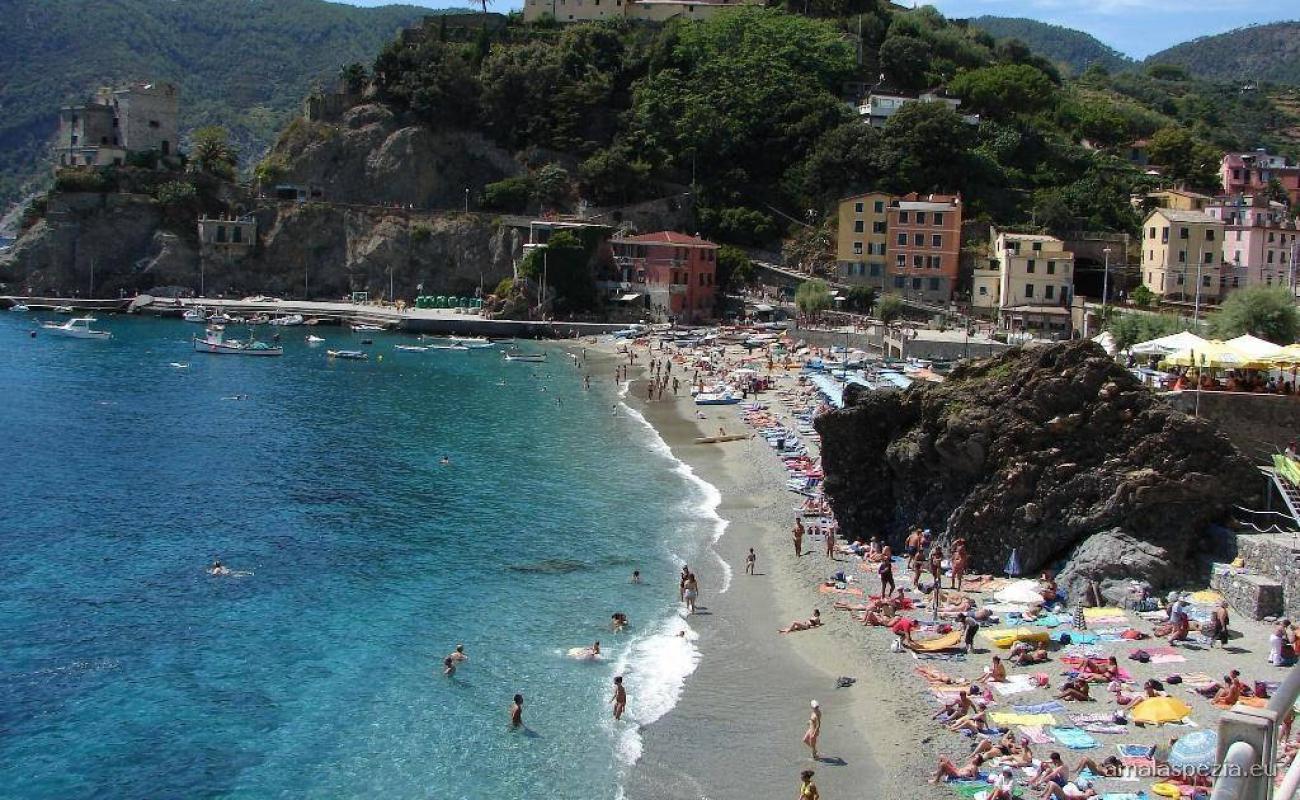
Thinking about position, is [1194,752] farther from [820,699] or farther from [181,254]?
[181,254]

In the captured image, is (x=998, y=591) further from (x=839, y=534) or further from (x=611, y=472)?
(x=611, y=472)

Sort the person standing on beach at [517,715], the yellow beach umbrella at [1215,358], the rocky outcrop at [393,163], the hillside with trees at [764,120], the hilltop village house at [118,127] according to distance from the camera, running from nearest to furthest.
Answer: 1. the person standing on beach at [517,715]
2. the yellow beach umbrella at [1215,358]
3. the hillside with trees at [764,120]
4. the rocky outcrop at [393,163]
5. the hilltop village house at [118,127]

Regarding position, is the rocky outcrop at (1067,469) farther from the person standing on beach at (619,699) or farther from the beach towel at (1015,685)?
the person standing on beach at (619,699)

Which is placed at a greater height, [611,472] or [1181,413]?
[1181,413]

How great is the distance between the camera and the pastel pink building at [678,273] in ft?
274

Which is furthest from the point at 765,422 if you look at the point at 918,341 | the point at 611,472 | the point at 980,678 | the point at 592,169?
the point at 592,169

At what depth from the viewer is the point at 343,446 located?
44906mm

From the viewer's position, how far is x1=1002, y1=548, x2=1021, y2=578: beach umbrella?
84.3 feet

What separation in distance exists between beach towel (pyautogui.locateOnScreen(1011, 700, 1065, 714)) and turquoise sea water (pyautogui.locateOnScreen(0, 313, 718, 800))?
6.08 m

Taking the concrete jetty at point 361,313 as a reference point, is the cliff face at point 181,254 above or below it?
above

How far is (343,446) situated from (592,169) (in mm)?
51109

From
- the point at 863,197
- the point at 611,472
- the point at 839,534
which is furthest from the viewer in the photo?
the point at 863,197

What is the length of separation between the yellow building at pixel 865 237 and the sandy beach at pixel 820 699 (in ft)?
174

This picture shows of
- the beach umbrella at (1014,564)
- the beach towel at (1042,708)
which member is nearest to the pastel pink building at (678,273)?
the beach umbrella at (1014,564)
